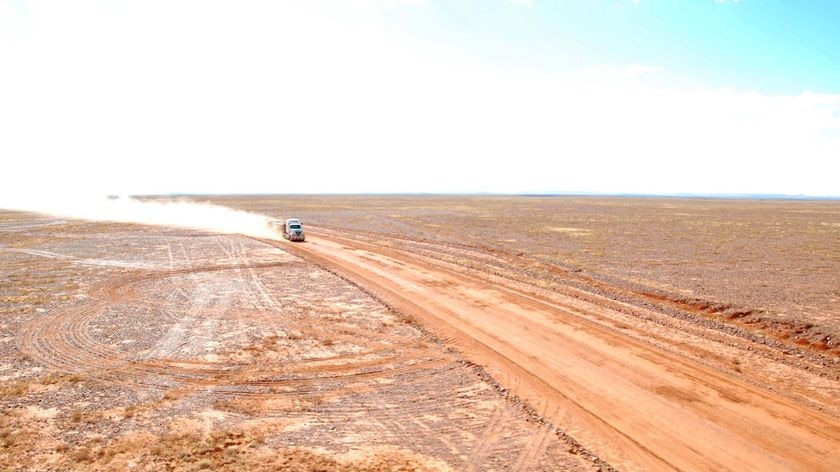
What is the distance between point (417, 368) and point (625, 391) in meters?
6.07

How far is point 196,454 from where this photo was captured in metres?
9.55

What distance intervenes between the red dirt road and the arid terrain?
0.24 ft

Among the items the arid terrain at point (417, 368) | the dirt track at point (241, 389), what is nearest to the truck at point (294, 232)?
the arid terrain at point (417, 368)

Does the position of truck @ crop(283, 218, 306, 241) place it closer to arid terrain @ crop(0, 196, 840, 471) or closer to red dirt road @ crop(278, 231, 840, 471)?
arid terrain @ crop(0, 196, 840, 471)

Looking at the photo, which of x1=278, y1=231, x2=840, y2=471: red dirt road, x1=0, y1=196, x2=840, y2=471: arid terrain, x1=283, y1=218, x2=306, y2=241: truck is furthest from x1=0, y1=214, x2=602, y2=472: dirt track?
x1=283, y1=218, x2=306, y2=241: truck

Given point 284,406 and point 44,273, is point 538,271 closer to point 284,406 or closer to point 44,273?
point 284,406

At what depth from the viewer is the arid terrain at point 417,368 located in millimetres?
9805

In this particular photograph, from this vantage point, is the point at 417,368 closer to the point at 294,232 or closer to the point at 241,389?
the point at 241,389

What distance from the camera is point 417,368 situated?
14.2 meters

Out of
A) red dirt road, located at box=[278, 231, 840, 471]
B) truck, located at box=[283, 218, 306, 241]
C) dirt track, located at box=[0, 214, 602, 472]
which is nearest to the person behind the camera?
dirt track, located at box=[0, 214, 602, 472]

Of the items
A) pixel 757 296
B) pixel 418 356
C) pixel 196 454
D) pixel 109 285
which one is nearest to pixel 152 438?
pixel 196 454

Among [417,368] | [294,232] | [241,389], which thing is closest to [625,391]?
[417,368]

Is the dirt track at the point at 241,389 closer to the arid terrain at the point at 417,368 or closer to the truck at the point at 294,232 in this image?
the arid terrain at the point at 417,368

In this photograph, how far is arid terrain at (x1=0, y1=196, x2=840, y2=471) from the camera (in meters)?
9.80
